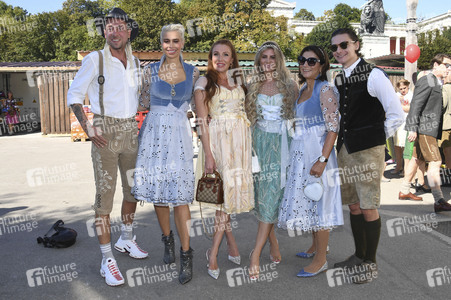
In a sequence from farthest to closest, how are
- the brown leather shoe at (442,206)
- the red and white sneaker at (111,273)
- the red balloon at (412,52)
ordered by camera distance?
the red balloon at (412,52) → the brown leather shoe at (442,206) → the red and white sneaker at (111,273)

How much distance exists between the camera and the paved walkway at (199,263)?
326cm

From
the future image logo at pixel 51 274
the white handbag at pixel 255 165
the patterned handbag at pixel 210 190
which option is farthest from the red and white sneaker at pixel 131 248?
the white handbag at pixel 255 165

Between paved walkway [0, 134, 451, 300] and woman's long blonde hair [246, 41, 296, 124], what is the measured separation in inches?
59.6

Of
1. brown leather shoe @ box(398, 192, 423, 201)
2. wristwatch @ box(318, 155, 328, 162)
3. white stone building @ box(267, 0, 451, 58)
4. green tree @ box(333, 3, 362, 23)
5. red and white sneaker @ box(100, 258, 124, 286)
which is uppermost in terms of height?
green tree @ box(333, 3, 362, 23)

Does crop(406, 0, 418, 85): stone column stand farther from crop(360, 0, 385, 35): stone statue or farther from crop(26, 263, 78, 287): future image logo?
crop(360, 0, 385, 35): stone statue

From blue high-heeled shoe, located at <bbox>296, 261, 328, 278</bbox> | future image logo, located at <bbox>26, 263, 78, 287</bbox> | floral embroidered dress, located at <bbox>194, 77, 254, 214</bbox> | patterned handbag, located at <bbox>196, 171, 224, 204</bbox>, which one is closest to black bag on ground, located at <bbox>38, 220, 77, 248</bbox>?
future image logo, located at <bbox>26, 263, 78, 287</bbox>

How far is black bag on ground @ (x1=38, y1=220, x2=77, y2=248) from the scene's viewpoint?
13.8 ft

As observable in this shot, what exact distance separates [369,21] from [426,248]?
64.5 metres

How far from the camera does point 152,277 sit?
3.56m

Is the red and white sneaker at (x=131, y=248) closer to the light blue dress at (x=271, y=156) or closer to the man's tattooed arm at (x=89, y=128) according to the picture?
the man's tattooed arm at (x=89, y=128)

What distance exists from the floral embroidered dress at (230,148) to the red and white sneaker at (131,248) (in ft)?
3.60

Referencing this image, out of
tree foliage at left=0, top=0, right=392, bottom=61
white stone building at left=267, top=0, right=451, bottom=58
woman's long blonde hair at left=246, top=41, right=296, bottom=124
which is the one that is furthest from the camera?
white stone building at left=267, top=0, right=451, bottom=58

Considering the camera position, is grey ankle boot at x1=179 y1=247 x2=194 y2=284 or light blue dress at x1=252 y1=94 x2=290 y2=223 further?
light blue dress at x1=252 y1=94 x2=290 y2=223

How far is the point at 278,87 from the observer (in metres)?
3.59
